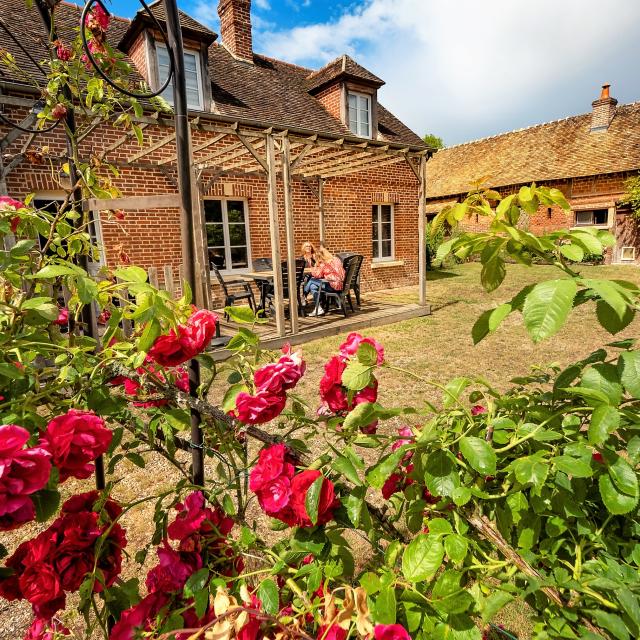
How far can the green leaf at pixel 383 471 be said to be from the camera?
78 centimetres

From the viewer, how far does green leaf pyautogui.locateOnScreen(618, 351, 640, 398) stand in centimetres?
65

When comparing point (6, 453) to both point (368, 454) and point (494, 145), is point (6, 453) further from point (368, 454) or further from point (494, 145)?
point (494, 145)

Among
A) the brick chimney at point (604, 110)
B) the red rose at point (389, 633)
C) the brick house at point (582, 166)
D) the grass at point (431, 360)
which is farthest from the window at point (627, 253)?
the red rose at point (389, 633)

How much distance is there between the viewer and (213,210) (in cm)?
835

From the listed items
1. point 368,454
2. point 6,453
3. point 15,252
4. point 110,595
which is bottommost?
point 368,454

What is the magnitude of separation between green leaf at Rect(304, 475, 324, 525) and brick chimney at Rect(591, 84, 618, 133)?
76.8ft

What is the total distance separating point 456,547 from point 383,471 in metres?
0.17

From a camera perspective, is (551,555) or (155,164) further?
(155,164)

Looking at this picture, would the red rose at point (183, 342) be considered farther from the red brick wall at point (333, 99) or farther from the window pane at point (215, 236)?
the red brick wall at point (333, 99)

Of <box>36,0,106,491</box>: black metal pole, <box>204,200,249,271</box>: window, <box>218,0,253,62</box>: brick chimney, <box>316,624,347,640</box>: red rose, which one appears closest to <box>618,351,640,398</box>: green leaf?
<box>316,624,347,640</box>: red rose

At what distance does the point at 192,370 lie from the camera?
122 cm

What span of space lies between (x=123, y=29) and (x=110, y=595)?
11301 mm

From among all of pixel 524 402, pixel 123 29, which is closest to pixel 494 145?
pixel 123 29

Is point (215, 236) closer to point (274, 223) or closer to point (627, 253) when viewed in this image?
point (274, 223)
